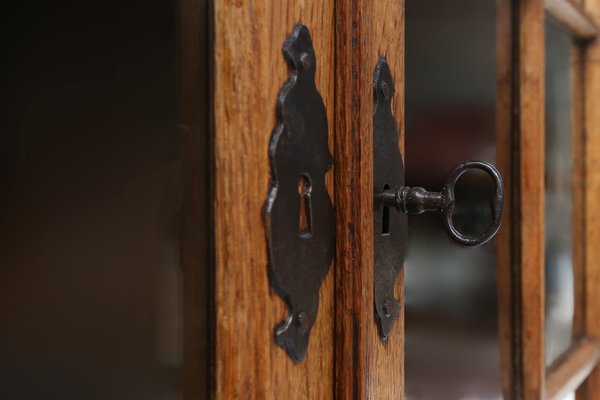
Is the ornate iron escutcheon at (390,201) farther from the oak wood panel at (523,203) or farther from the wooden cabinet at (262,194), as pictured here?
the oak wood panel at (523,203)

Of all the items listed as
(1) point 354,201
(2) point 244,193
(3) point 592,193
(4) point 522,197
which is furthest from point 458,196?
(3) point 592,193

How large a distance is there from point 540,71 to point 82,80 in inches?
A: 29.6

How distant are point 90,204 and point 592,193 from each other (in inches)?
42.6

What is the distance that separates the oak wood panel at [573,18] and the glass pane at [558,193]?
0.06 ft

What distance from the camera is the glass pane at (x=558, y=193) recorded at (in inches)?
39.0

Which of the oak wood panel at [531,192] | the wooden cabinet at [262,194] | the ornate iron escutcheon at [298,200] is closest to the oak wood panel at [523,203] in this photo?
the oak wood panel at [531,192]

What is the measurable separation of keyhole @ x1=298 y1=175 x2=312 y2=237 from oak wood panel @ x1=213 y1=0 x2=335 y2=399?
37 mm

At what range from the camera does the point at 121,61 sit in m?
0.32

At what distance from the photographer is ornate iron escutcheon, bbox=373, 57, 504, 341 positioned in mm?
462

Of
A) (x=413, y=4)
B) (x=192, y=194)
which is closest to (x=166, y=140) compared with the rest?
(x=192, y=194)

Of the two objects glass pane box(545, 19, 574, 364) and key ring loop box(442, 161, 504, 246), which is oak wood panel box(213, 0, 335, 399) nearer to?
key ring loop box(442, 161, 504, 246)

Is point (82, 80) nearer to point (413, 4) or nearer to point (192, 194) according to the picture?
point (192, 194)

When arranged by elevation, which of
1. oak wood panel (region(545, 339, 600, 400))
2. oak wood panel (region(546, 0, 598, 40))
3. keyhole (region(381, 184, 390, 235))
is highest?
oak wood panel (region(546, 0, 598, 40))

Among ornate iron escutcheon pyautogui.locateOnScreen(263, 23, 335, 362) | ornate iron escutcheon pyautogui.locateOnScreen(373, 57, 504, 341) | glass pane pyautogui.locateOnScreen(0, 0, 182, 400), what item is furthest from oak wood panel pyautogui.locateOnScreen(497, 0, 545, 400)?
glass pane pyautogui.locateOnScreen(0, 0, 182, 400)
